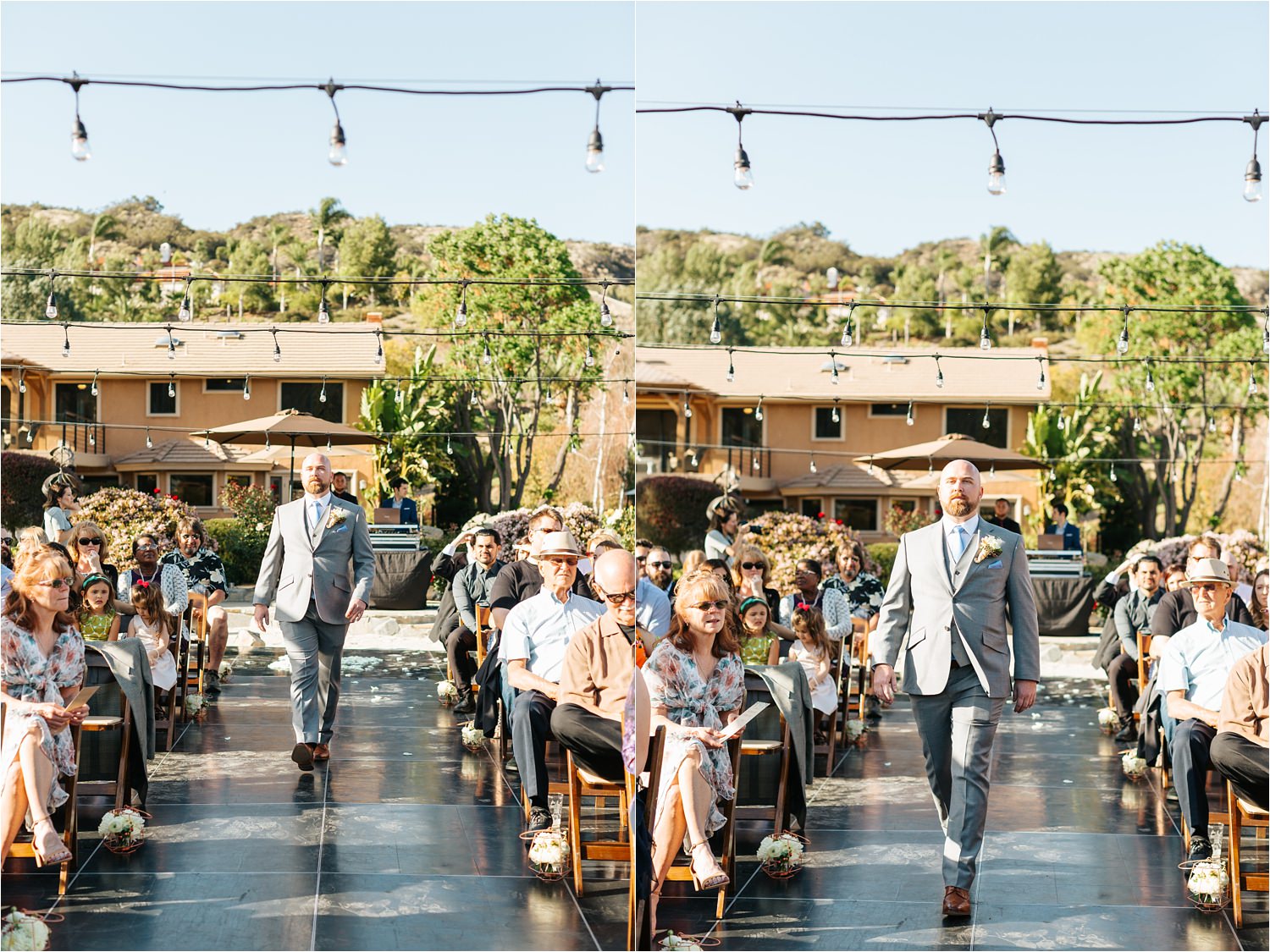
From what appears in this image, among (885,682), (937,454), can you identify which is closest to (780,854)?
(885,682)

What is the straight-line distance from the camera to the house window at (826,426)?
6758 millimetres

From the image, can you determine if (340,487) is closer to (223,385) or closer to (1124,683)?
(223,385)

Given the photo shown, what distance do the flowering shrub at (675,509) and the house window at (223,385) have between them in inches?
61.1

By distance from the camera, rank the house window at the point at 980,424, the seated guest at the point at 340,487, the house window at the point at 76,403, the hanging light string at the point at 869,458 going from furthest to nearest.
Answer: the house window at the point at 980,424, the hanging light string at the point at 869,458, the seated guest at the point at 340,487, the house window at the point at 76,403

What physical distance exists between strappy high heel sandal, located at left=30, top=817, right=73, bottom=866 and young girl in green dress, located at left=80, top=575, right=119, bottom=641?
3.02 feet

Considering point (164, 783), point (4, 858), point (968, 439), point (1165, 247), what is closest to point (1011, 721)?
point (968, 439)

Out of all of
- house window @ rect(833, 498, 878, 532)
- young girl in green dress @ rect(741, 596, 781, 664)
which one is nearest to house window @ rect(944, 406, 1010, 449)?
house window @ rect(833, 498, 878, 532)

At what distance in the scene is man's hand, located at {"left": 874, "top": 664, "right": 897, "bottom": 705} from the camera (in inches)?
162

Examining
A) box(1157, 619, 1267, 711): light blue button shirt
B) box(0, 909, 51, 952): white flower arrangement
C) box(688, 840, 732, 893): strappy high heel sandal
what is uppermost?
box(1157, 619, 1267, 711): light blue button shirt

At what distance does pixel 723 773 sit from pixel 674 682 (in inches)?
12.1

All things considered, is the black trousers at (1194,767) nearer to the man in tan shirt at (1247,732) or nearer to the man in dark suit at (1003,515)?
the man in tan shirt at (1247,732)

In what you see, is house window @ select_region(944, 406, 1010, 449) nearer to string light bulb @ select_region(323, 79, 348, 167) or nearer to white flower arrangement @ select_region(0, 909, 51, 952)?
string light bulb @ select_region(323, 79, 348, 167)

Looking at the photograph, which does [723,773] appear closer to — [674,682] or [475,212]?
[674,682]

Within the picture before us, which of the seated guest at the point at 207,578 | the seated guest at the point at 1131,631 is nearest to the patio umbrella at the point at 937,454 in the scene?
the seated guest at the point at 1131,631
